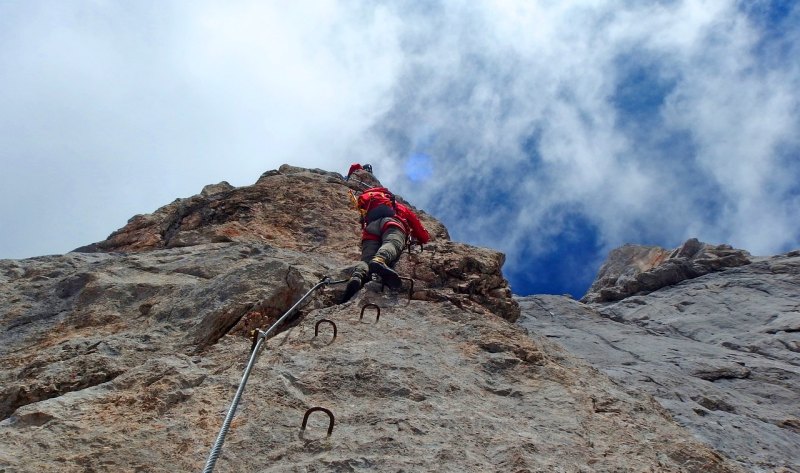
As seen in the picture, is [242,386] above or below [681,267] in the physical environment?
below

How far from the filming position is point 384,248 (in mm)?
7316

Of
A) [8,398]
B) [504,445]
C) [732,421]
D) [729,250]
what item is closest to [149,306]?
[8,398]

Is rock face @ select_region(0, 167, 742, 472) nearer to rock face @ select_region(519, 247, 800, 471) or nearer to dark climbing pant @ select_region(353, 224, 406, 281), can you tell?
dark climbing pant @ select_region(353, 224, 406, 281)

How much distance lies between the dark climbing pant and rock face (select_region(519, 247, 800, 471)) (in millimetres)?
2357

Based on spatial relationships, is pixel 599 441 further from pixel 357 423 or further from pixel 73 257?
pixel 73 257

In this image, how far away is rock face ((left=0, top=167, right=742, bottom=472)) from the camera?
3.89 meters

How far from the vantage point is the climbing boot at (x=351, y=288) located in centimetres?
663

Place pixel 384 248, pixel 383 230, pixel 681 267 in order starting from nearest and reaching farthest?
1. pixel 384 248
2. pixel 383 230
3. pixel 681 267

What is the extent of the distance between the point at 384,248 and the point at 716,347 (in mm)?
4774

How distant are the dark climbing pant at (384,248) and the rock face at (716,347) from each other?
2357mm

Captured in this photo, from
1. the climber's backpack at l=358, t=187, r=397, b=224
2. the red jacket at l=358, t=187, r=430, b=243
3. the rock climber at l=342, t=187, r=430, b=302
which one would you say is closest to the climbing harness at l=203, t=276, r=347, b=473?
the rock climber at l=342, t=187, r=430, b=302

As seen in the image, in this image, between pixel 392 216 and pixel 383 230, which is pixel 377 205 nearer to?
pixel 392 216

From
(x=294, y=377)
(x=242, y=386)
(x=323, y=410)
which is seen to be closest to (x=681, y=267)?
(x=294, y=377)

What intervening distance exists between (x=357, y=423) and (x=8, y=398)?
2568mm
